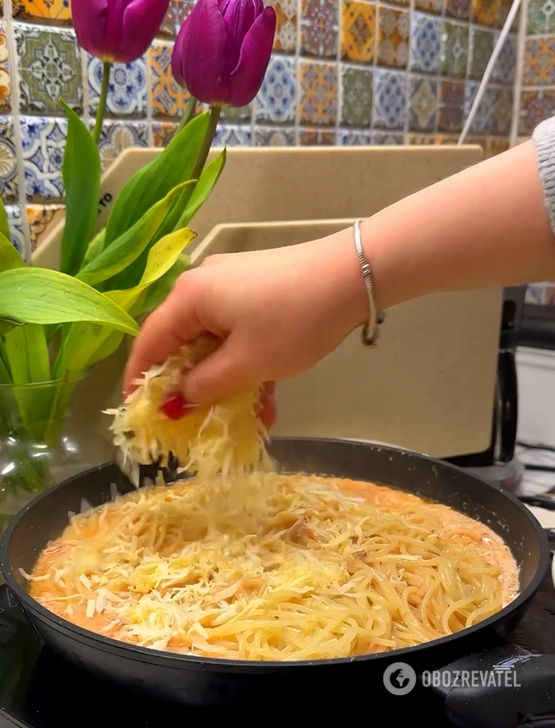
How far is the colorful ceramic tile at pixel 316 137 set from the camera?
1197 mm

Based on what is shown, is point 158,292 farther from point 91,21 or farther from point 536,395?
point 536,395

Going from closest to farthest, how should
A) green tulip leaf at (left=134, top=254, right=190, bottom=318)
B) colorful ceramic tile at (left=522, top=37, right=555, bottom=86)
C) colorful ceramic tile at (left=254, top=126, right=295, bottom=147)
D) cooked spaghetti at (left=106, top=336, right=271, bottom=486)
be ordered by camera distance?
cooked spaghetti at (left=106, top=336, right=271, bottom=486) → green tulip leaf at (left=134, top=254, right=190, bottom=318) → colorful ceramic tile at (left=254, top=126, right=295, bottom=147) → colorful ceramic tile at (left=522, top=37, right=555, bottom=86)

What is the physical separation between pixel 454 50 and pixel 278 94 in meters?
0.47

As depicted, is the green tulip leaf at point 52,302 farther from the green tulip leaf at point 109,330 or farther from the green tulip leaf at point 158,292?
the green tulip leaf at point 158,292

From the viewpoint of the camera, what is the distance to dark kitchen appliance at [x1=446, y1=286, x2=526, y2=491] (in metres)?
1.10

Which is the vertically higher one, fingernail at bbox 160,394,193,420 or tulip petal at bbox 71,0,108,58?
tulip petal at bbox 71,0,108,58

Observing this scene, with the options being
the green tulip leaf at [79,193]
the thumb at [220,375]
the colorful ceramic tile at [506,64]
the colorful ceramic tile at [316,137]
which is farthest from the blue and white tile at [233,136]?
the colorful ceramic tile at [506,64]

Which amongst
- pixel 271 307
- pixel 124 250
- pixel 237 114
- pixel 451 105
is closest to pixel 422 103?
pixel 451 105

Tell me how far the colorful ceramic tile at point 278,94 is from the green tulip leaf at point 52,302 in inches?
24.5

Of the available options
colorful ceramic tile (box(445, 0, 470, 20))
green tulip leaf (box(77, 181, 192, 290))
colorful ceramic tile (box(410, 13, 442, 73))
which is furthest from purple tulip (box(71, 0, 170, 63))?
colorful ceramic tile (box(445, 0, 470, 20))

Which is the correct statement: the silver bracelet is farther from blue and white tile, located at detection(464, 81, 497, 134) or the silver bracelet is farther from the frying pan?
blue and white tile, located at detection(464, 81, 497, 134)

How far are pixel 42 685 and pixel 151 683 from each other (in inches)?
5.2

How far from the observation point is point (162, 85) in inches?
39.9

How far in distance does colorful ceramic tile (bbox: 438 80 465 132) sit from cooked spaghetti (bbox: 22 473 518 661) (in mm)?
879
